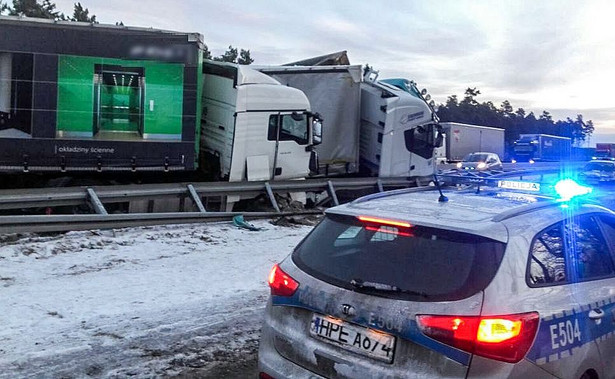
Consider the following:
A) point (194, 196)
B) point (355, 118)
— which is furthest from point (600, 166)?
point (194, 196)

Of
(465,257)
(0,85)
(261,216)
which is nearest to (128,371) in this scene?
(465,257)

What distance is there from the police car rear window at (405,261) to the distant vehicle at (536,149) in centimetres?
5233

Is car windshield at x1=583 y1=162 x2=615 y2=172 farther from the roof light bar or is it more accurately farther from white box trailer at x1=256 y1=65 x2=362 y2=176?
the roof light bar

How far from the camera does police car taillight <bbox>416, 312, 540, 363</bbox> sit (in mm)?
2785

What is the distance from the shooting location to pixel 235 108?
13023 mm

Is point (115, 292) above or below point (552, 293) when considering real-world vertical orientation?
below

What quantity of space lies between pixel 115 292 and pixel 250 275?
1813 mm

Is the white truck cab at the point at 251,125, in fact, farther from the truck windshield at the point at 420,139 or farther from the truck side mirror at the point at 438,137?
the truck side mirror at the point at 438,137

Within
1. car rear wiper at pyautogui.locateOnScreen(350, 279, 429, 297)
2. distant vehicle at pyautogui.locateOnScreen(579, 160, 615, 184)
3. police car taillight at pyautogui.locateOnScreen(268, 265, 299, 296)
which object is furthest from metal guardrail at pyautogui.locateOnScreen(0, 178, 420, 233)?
distant vehicle at pyautogui.locateOnScreen(579, 160, 615, 184)

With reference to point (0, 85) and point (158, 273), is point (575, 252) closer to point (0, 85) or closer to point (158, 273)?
point (158, 273)

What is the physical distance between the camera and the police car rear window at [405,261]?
2.95 metres

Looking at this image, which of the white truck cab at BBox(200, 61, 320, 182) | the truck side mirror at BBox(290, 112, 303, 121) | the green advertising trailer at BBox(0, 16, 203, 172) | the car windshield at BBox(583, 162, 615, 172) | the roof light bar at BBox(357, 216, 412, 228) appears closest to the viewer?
the roof light bar at BBox(357, 216, 412, 228)

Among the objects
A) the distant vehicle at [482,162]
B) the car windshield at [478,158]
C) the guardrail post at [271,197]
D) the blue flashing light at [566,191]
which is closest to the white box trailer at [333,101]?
the guardrail post at [271,197]

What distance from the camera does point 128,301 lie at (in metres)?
6.21
